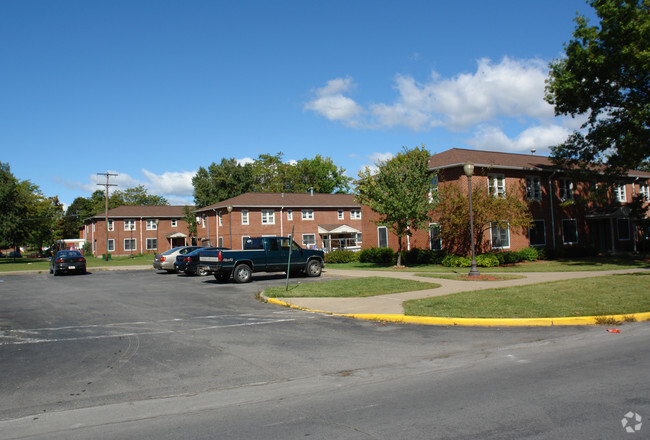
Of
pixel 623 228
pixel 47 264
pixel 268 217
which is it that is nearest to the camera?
pixel 623 228

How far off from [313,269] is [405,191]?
26.7 feet

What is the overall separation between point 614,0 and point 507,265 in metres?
15.4

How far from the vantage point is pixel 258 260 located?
20.2m

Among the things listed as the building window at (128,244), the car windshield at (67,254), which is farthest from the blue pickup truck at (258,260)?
the building window at (128,244)

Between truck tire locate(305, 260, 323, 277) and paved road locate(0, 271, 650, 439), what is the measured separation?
1057cm

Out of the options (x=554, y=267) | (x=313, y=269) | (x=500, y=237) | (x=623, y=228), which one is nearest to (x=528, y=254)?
(x=500, y=237)

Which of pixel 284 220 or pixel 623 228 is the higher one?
pixel 284 220

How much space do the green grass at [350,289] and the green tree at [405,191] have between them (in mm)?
9894

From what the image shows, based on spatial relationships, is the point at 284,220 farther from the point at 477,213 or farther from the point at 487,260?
the point at 487,260

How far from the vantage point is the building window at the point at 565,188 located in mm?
33719

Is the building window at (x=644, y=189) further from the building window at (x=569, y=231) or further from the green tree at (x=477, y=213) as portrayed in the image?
the green tree at (x=477, y=213)

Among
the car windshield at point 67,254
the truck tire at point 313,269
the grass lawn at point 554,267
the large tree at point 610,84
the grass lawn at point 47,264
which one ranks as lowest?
the grass lawn at point 554,267

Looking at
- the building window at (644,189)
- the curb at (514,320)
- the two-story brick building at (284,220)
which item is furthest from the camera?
the two-story brick building at (284,220)

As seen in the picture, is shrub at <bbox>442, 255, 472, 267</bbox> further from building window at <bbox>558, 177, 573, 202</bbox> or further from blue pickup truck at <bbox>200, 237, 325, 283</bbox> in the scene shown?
building window at <bbox>558, 177, 573, 202</bbox>
